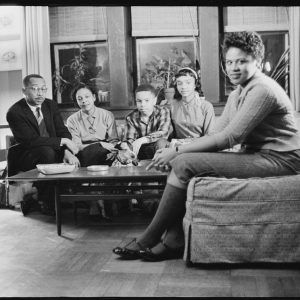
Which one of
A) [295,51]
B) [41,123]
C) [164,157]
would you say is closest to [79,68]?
[41,123]

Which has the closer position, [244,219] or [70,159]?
[244,219]

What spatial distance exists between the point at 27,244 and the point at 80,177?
23.7 inches

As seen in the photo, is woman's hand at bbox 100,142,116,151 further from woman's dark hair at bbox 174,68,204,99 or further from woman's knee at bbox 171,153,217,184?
woman's knee at bbox 171,153,217,184

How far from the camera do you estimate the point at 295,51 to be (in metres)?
5.23

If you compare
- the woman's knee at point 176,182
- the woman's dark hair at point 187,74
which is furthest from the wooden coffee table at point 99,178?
the woman's dark hair at point 187,74

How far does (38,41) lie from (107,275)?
381 cm

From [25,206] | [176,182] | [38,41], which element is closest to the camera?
[176,182]

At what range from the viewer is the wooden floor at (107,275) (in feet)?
7.60

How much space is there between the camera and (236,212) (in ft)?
8.50

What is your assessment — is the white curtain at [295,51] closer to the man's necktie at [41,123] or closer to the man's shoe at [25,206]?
the man's necktie at [41,123]

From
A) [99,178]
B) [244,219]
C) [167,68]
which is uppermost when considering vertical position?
[167,68]

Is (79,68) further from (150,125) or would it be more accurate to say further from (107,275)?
(107,275)
